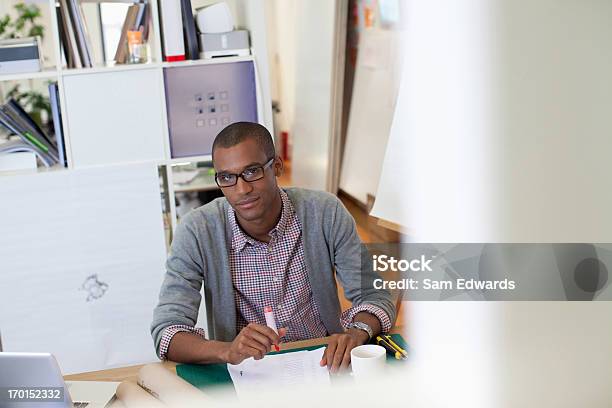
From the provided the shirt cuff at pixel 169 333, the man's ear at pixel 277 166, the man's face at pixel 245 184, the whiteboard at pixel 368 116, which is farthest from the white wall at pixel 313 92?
the shirt cuff at pixel 169 333

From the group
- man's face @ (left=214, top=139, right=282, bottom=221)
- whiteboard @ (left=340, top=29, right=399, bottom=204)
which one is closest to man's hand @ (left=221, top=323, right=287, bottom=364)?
man's face @ (left=214, top=139, right=282, bottom=221)

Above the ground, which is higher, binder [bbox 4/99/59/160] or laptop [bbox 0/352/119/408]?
binder [bbox 4/99/59/160]

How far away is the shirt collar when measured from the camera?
171cm

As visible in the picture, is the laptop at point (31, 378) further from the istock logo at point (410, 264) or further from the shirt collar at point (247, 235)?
the shirt collar at point (247, 235)

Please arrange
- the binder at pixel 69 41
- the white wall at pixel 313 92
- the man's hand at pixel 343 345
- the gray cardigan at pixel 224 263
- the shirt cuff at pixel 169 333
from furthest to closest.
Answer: the white wall at pixel 313 92 < the binder at pixel 69 41 < the gray cardigan at pixel 224 263 < the shirt cuff at pixel 169 333 < the man's hand at pixel 343 345

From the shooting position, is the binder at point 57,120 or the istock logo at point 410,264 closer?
the istock logo at point 410,264

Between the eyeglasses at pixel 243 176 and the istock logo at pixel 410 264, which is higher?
the istock logo at pixel 410 264

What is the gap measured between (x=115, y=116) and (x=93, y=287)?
59cm

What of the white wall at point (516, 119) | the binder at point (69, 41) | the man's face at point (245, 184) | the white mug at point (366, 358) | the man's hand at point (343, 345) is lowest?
the man's hand at point (343, 345)

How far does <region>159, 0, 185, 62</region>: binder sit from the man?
2.88ft

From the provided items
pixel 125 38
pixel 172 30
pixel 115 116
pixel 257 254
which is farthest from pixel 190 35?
pixel 257 254

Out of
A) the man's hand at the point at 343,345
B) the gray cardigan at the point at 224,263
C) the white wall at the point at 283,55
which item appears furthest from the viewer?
the white wall at the point at 283,55

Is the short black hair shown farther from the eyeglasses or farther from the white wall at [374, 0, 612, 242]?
the white wall at [374, 0, 612, 242]

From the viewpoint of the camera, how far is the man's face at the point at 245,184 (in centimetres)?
166
